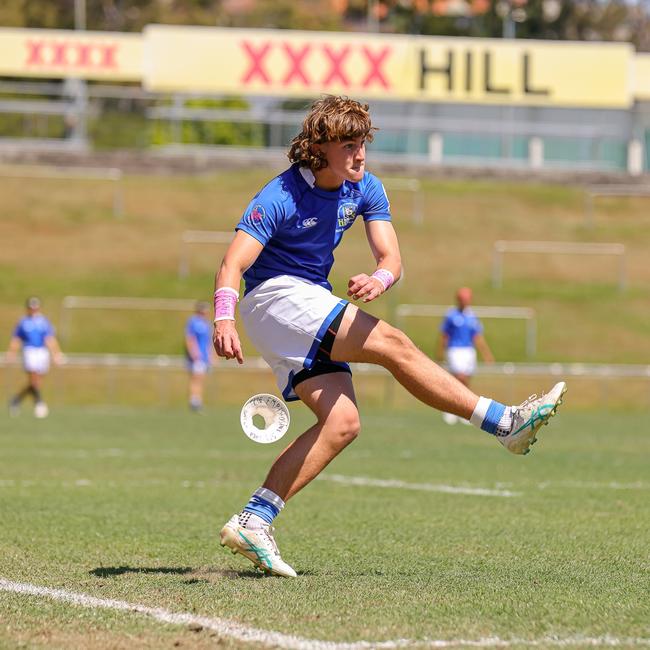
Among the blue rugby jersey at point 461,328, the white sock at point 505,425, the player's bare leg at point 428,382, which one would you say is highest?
the player's bare leg at point 428,382

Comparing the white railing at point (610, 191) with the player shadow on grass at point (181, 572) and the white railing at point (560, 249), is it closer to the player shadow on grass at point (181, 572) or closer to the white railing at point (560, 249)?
the white railing at point (560, 249)

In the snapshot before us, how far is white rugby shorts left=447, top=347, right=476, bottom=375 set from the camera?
74.5ft

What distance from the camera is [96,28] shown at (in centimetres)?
6606

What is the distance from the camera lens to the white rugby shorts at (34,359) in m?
24.1

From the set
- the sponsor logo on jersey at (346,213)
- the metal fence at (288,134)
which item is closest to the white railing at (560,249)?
the metal fence at (288,134)

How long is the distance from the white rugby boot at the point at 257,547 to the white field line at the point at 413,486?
4.04 meters

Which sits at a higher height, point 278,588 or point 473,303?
point 278,588

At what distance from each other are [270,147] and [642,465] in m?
31.4

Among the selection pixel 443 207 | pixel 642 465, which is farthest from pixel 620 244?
pixel 642 465

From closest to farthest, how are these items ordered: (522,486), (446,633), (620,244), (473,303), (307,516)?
1. (446,633)
2. (307,516)
3. (522,486)
4. (473,303)
5. (620,244)

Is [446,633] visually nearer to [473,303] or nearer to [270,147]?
[473,303]

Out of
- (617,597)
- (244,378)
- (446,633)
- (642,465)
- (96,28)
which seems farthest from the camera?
(96,28)

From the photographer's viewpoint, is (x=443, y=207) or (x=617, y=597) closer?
(x=617, y=597)

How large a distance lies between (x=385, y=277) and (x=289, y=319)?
47 centimetres
